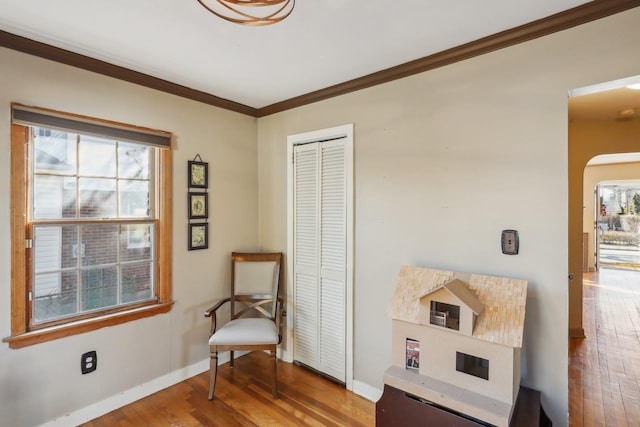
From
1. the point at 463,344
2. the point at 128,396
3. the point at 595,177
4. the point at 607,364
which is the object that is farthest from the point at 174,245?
the point at 595,177

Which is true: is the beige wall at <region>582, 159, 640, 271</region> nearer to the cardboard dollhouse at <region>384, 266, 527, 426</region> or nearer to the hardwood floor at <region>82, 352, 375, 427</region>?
the cardboard dollhouse at <region>384, 266, 527, 426</region>

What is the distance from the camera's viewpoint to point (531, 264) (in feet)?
5.90

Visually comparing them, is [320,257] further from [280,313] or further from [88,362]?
[88,362]

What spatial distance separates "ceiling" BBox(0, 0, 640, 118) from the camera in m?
1.62

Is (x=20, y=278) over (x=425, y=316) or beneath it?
over

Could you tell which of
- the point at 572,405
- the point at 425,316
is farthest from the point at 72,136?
the point at 572,405

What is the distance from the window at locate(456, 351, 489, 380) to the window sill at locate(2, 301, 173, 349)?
87.1 inches

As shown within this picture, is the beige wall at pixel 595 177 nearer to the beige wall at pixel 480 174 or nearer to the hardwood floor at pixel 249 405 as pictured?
the beige wall at pixel 480 174

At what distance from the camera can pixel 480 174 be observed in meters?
1.99

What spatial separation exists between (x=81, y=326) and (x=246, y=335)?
1.13 metres

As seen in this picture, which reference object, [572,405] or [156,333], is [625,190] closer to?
[572,405]

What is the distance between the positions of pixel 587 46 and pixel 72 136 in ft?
10.4

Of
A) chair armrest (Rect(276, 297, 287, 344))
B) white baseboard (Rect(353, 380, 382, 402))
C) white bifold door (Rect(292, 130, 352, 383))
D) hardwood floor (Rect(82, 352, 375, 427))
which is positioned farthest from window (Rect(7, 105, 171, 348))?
white baseboard (Rect(353, 380, 382, 402))

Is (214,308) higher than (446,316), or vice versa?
(446,316)
